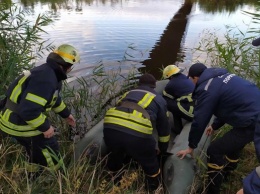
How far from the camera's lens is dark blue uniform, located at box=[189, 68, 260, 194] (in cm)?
295

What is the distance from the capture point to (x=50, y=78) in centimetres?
280

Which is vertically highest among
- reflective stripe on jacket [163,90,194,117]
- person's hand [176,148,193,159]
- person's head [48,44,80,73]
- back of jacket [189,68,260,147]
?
person's head [48,44,80,73]

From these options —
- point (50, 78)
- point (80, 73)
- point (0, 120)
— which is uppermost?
point (50, 78)

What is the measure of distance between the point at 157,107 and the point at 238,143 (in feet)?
3.06

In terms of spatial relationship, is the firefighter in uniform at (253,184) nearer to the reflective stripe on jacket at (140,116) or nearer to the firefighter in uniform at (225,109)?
the firefighter in uniform at (225,109)

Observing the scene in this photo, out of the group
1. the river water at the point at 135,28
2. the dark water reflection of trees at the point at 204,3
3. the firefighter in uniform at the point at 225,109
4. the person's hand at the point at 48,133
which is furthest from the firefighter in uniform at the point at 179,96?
the dark water reflection of trees at the point at 204,3

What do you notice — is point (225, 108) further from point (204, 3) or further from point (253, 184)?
point (204, 3)

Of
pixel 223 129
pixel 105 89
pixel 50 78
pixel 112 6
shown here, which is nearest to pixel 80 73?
pixel 105 89

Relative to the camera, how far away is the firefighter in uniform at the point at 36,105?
275 centimetres

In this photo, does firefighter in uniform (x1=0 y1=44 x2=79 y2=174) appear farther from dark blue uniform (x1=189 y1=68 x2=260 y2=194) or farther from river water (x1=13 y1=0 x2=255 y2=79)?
river water (x1=13 y1=0 x2=255 y2=79)

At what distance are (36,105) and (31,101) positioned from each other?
0.19ft

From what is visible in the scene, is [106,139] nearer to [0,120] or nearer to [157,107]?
[157,107]

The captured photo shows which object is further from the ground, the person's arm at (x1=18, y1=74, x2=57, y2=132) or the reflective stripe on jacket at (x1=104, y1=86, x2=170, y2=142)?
the person's arm at (x1=18, y1=74, x2=57, y2=132)

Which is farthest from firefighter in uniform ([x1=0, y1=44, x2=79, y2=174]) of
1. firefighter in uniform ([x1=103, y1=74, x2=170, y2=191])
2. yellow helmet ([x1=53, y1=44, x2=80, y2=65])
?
firefighter in uniform ([x1=103, y1=74, x2=170, y2=191])
